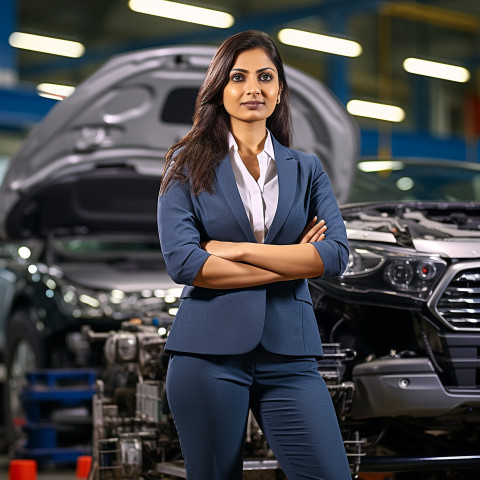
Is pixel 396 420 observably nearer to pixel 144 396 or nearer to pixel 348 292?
pixel 348 292

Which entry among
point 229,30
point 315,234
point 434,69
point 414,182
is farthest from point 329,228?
point 434,69

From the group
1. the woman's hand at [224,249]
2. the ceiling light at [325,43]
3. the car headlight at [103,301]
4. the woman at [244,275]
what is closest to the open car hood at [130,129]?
the car headlight at [103,301]

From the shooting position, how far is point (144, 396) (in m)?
4.39

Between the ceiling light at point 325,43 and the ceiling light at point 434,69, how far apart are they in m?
3.50

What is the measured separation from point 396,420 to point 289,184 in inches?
66.0

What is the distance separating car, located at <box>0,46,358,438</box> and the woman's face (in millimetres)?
2906

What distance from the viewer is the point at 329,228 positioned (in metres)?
3.01

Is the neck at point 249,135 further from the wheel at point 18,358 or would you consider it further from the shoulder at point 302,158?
the wheel at point 18,358

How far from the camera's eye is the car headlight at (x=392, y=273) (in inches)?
166

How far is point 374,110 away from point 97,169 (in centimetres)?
1746

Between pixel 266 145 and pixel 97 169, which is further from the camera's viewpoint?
pixel 97 169

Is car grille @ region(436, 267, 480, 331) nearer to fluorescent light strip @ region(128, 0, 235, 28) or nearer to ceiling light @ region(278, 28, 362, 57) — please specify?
ceiling light @ region(278, 28, 362, 57)

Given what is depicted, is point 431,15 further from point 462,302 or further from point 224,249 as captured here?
point 224,249

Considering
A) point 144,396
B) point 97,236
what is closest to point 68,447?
point 97,236
